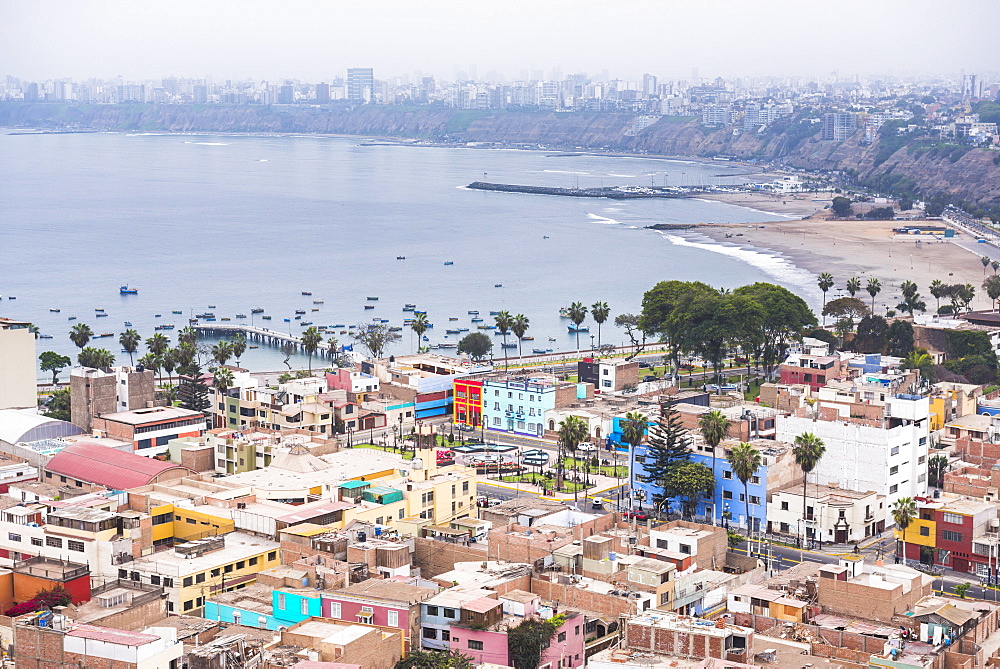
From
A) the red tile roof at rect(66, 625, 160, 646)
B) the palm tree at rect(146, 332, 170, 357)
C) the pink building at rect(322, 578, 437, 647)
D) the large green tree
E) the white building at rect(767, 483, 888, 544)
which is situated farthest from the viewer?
the large green tree

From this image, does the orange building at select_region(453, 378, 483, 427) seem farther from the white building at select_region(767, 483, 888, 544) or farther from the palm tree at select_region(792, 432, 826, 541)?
the palm tree at select_region(792, 432, 826, 541)

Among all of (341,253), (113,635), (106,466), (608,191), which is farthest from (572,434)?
(608,191)

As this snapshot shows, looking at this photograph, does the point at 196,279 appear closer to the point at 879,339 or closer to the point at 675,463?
the point at 879,339

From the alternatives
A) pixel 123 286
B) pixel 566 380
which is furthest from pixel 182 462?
pixel 123 286

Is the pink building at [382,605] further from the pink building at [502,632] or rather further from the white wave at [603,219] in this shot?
the white wave at [603,219]

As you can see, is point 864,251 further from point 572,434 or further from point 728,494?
point 728,494

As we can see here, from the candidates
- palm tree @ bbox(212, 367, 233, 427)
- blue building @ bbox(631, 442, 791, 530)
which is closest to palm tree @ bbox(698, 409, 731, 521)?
blue building @ bbox(631, 442, 791, 530)
